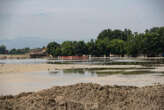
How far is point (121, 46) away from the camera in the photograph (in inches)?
3334

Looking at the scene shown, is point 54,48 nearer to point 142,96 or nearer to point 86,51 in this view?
point 86,51

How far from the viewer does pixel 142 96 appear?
7.00 meters

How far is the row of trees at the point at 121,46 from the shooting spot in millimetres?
64312

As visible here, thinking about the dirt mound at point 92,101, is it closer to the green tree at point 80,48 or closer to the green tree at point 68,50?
the green tree at point 80,48

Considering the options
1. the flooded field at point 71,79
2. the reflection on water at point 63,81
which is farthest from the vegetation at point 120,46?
the reflection on water at point 63,81

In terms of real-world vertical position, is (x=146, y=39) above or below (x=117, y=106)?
above

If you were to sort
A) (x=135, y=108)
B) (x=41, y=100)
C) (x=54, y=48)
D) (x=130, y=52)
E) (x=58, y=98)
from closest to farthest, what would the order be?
(x=135, y=108), (x=41, y=100), (x=58, y=98), (x=130, y=52), (x=54, y=48)

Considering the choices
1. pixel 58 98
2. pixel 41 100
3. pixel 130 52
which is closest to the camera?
pixel 41 100

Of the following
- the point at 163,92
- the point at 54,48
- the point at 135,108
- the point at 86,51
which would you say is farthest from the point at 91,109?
the point at 54,48

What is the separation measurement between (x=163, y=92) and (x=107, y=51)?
78902 millimetres

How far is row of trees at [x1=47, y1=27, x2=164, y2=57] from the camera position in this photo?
211 ft

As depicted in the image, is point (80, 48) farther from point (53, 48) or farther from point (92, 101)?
point (92, 101)

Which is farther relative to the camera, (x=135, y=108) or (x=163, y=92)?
(x=163, y=92)

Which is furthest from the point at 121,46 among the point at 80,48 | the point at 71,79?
the point at 71,79
